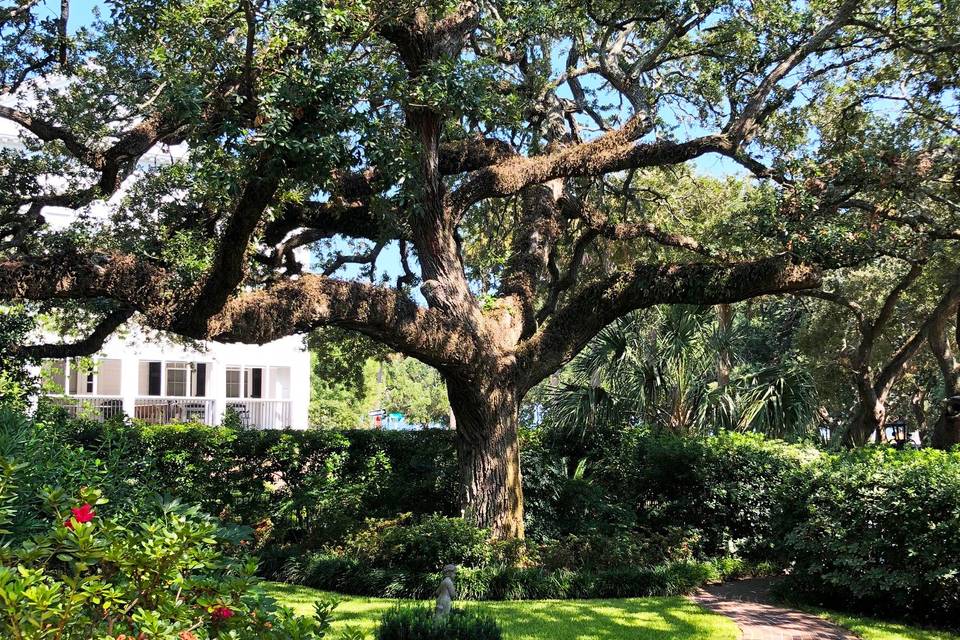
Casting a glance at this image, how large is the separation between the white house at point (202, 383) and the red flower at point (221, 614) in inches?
868

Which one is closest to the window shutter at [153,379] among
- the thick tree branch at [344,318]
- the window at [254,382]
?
the window at [254,382]

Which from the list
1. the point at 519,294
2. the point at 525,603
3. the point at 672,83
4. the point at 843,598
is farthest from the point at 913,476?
the point at 672,83

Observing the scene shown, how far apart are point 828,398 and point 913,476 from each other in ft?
74.8

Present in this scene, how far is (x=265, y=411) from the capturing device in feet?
91.1

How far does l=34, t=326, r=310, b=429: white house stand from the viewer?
81.9 ft

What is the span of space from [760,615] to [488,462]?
379 centimetres

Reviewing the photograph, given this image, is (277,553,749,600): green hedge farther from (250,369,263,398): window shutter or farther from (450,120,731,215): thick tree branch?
(250,369,263,398): window shutter

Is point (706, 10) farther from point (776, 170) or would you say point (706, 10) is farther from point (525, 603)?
point (525, 603)

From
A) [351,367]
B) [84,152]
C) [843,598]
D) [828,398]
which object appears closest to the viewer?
[843,598]

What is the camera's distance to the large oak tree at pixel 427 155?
7.04m

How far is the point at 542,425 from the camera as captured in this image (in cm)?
1391

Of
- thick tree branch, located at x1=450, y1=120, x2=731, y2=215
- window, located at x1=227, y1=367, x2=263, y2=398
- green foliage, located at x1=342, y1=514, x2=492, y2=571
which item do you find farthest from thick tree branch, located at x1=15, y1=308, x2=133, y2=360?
window, located at x1=227, y1=367, x2=263, y2=398

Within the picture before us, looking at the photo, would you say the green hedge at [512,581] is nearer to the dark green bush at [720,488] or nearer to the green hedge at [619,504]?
the green hedge at [619,504]

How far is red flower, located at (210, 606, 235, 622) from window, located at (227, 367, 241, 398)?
97.0 ft
